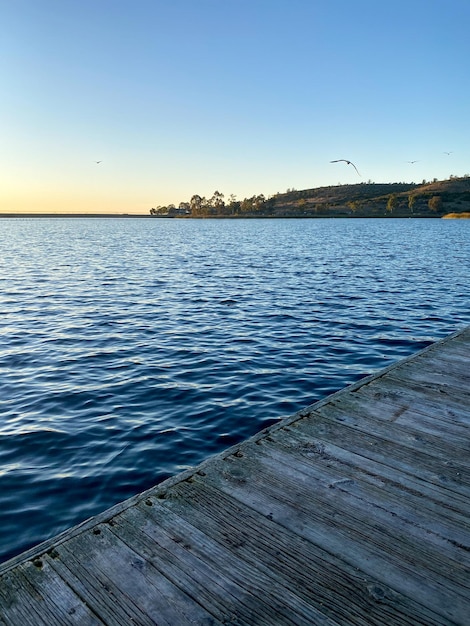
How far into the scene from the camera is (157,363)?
467 inches

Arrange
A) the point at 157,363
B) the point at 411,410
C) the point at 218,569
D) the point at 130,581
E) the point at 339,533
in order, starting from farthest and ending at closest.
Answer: the point at 157,363 < the point at 411,410 < the point at 339,533 < the point at 218,569 < the point at 130,581

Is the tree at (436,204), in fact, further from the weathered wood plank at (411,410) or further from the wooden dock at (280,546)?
the wooden dock at (280,546)

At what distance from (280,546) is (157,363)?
8.23 meters

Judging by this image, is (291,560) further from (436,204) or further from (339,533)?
(436,204)

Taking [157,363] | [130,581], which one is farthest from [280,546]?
[157,363]

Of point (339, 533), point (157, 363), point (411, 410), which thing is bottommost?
point (157, 363)

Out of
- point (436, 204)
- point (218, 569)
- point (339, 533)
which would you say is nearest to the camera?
point (218, 569)

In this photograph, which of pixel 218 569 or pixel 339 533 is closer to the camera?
pixel 218 569

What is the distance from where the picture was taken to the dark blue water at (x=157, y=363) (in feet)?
22.7

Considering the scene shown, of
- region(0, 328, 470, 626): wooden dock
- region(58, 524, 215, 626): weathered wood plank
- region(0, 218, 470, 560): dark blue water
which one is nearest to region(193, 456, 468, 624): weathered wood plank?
region(0, 328, 470, 626): wooden dock

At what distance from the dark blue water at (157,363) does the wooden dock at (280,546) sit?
5.95ft

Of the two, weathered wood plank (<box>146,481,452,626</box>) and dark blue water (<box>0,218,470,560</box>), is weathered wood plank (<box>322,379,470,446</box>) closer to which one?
dark blue water (<box>0,218,470,560</box>)

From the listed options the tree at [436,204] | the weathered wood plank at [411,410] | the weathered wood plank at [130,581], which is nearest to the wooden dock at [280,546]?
the weathered wood plank at [130,581]

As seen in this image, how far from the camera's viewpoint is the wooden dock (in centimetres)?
336
